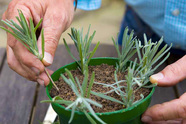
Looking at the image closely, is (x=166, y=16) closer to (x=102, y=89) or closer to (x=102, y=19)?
Answer: (x=102, y=89)

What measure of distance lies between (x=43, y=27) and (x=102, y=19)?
2.25 meters

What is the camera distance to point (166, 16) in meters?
1.12

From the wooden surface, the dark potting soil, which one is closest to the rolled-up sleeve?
the wooden surface

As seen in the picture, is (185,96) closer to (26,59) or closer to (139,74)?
(139,74)

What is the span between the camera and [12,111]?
2.79ft

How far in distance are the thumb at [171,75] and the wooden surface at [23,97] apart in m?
0.22

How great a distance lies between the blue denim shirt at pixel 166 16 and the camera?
42.7 inches

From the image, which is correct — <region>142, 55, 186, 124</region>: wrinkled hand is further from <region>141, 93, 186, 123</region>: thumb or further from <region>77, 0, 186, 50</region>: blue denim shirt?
<region>77, 0, 186, 50</region>: blue denim shirt

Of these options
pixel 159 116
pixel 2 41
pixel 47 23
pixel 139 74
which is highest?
pixel 47 23

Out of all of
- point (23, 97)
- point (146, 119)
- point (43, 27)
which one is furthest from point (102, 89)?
point (23, 97)

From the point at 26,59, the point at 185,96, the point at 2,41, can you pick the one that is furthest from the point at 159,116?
the point at 2,41

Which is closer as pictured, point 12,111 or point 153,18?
point 12,111

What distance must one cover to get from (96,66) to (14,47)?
0.74 ft

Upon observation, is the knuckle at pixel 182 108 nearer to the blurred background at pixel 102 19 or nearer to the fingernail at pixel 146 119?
the fingernail at pixel 146 119
